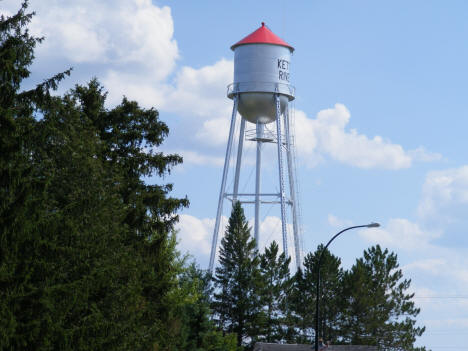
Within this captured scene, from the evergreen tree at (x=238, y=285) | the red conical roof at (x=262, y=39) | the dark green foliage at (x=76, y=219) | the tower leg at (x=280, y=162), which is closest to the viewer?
the dark green foliage at (x=76, y=219)

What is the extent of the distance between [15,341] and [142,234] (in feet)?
47.0

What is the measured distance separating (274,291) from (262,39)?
67.3 feet

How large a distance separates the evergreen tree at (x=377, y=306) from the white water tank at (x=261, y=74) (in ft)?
61.2

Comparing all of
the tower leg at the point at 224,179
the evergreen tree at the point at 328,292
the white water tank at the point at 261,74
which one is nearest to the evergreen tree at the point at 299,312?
the evergreen tree at the point at 328,292

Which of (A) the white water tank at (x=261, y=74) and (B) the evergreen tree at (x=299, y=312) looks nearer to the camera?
(A) the white water tank at (x=261, y=74)

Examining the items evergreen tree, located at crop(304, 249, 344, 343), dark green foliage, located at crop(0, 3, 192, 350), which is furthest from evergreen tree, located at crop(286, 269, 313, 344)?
dark green foliage, located at crop(0, 3, 192, 350)

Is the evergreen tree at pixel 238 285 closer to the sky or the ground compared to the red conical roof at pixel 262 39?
closer to the ground

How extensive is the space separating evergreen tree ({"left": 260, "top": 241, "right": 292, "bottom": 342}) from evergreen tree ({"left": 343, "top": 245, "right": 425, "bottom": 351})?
4.67 metres

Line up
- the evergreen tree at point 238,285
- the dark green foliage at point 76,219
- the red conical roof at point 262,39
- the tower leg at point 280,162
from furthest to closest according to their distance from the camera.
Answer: the evergreen tree at point 238,285
the red conical roof at point 262,39
the tower leg at point 280,162
the dark green foliage at point 76,219

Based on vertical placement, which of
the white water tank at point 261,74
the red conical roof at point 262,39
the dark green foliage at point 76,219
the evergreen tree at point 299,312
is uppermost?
the red conical roof at point 262,39

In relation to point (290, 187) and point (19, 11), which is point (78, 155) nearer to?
point (19, 11)

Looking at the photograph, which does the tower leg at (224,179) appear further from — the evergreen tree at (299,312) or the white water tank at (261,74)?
the evergreen tree at (299,312)

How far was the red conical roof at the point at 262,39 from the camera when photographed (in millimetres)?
54781

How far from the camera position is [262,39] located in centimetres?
5494
